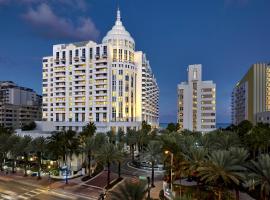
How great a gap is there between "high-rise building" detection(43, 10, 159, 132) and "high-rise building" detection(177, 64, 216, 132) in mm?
20023

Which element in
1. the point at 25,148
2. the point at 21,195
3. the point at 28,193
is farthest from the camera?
the point at 25,148

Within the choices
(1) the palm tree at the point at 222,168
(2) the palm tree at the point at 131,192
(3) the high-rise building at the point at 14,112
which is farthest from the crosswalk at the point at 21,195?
(3) the high-rise building at the point at 14,112

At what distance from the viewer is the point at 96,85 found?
401 ft

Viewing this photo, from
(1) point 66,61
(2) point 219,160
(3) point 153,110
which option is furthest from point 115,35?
(2) point 219,160

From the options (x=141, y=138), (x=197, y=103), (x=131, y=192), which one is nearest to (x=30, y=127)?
(x=141, y=138)

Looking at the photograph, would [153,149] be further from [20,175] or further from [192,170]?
[20,175]

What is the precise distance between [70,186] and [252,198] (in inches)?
1237

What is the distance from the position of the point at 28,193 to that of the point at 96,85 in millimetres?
77108

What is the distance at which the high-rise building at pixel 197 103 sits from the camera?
12756cm

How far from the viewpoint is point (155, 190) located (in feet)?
151

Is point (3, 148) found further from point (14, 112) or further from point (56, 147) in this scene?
point (14, 112)

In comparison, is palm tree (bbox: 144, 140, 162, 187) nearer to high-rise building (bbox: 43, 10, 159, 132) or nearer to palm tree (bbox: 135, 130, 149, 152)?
palm tree (bbox: 135, 130, 149, 152)

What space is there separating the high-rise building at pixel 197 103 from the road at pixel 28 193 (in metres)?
88.2

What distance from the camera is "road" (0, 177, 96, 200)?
4550 cm
